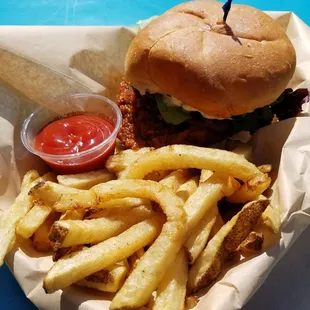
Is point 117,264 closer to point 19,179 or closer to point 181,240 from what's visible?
point 181,240

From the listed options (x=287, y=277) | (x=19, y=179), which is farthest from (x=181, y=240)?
(x=19, y=179)

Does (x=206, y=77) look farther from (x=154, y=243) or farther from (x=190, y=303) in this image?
(x=190, y=303)

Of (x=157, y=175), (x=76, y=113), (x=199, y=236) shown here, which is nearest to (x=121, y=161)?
(x=157, y=175)

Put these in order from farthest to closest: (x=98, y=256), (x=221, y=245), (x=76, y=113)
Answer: (x=76, y=113), (x=221, y=245), (x=98, y=256)

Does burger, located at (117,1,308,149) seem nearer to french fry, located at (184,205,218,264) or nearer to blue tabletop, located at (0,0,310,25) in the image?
french fry, located at (184,205,218,264)

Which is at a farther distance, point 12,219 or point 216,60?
point 216,60

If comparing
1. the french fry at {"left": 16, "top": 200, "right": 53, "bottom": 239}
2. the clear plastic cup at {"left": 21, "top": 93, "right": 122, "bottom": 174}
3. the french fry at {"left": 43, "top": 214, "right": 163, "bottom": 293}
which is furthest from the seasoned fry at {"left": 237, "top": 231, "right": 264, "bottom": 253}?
the clear plastic cup at {"left": 21, "top": 93, "right": 122, "bottom": 174}

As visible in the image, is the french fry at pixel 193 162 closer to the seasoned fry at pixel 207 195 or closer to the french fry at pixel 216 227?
the seasoned fry at pixel 207 195
